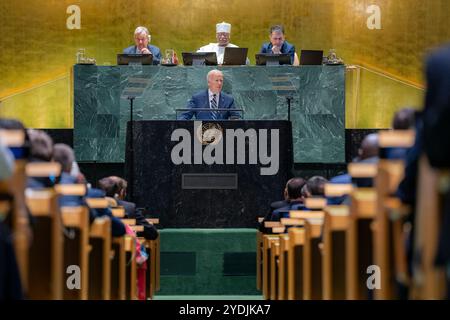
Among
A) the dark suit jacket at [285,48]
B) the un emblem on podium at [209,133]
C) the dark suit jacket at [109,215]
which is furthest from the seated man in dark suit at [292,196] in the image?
the dark suit jacket at [285,48]

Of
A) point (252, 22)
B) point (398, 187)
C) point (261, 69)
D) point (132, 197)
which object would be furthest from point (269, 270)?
point (252, 22)

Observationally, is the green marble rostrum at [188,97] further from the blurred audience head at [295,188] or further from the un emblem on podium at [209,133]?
the blurred audience head at [295,188]

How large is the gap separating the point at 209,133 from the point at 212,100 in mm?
Answer: 1546

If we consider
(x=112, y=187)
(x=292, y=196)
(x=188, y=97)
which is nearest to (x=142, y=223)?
(x=112, y=187)

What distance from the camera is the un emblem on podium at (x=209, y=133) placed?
11945mm

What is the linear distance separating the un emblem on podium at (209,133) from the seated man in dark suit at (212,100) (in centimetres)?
118

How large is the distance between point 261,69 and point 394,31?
15.6 ft

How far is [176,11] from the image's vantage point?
1784 centimetres

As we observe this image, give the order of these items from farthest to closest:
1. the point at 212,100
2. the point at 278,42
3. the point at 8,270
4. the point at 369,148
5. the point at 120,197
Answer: the point at 278,42 → the point at 212,100 → the point at 120,197 → the point at 369,148 → the point at 8,270

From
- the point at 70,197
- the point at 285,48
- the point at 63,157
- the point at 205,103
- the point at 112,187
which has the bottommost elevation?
the point at 112,187

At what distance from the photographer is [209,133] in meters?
11.9

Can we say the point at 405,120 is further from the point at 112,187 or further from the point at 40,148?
the point at 112,187

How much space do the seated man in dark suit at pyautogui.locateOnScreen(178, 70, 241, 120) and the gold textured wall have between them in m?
4.34
